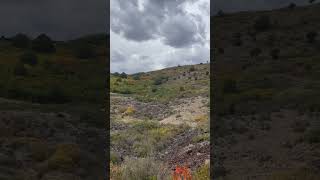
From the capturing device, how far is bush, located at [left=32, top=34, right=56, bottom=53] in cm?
6906

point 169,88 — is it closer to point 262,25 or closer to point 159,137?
point 262,25

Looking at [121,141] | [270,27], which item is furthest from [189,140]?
[270,27]

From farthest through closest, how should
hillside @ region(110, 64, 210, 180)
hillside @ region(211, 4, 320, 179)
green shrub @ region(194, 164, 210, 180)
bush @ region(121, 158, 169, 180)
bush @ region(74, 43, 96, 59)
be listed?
bush @ region(74, 43, 96, 59), hillside @ region(211, 4, 320, 179), hillside @ region(110, 64, 210, 180), green shrub @ region(194, 164, 210, 180), bush @ region(121, 158, 169, 180)

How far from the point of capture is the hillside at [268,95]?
18.4m

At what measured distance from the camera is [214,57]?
212ft

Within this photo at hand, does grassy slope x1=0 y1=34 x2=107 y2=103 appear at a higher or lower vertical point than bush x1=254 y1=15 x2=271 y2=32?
lower

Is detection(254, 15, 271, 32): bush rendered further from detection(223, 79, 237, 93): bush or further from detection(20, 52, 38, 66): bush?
detection(20, 52, 38, 66): bush

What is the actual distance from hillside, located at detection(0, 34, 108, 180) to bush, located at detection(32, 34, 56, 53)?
26.2 feet

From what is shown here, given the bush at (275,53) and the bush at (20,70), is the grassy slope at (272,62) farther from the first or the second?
the bush at (20,70)

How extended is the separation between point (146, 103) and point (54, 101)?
16.8m

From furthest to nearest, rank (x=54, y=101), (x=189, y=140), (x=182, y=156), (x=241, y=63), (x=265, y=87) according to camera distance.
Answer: (x=241, y=63) < (x=265, y=87) < (x=54, y=101) < (x=189, y=140) < (x=182, y=156)

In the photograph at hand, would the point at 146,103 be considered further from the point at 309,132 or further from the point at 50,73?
the point at 309,132

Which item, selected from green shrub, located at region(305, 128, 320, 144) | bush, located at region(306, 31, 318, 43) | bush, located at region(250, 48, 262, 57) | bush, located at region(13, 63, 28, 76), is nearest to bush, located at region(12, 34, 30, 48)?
bush, located at region(13, 63, 28, 76)

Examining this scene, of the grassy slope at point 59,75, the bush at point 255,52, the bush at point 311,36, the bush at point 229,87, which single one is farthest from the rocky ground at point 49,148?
the bush at point 311,36
